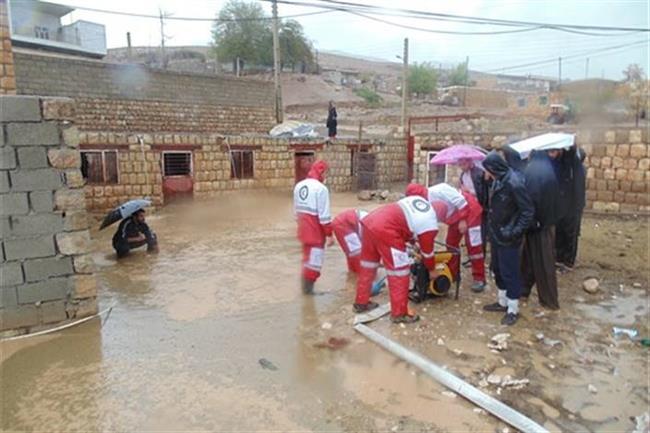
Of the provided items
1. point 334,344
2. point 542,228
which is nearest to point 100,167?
point 334,344

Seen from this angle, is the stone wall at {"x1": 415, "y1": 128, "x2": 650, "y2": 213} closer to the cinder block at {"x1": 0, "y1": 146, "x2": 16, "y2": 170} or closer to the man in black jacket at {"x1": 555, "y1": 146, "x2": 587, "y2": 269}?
the man in black jacket at {"x1": 555, "y1": 146, "x2": 587, "y2": 269}

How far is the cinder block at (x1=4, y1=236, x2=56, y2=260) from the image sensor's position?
15.9ft

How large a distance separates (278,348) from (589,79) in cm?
778

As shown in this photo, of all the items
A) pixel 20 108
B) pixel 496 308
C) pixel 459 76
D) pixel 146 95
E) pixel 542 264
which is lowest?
pixel 496 308

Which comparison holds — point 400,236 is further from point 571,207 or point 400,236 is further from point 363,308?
point 571,207

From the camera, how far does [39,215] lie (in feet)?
16.2

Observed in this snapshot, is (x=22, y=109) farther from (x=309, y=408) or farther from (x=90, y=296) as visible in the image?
(x=309, y=408)

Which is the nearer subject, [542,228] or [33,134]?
[33,134]

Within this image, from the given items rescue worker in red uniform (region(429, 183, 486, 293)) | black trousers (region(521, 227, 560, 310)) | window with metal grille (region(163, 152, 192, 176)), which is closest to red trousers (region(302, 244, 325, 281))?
rescue worker in red uniform (region(429, 183, 486, 293))

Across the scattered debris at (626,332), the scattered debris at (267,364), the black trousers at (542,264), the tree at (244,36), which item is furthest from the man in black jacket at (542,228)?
the tree at (244,36)

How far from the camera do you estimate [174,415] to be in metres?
3.59

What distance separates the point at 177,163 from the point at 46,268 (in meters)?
9.60

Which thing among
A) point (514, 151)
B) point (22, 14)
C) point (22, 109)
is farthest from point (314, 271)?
point (22, 14)

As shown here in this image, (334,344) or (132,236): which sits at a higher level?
(132,236)
